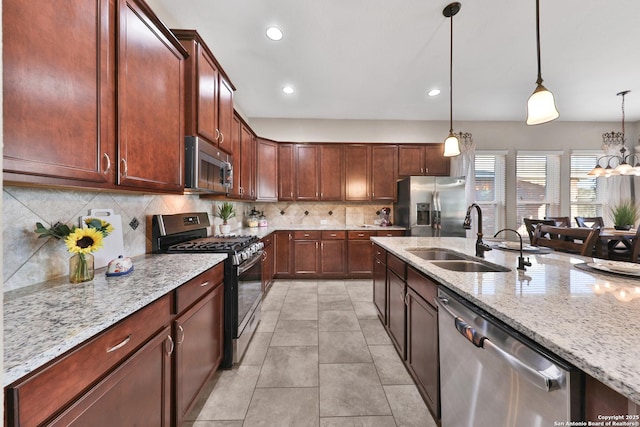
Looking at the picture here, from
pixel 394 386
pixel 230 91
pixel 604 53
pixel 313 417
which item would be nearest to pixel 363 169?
pixel 230 91

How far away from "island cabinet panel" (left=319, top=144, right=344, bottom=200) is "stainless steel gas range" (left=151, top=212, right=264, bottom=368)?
219 cm

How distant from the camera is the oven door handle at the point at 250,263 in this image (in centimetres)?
189

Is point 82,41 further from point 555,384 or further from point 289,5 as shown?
point 555,384

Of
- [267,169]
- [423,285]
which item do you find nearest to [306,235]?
[267,169]

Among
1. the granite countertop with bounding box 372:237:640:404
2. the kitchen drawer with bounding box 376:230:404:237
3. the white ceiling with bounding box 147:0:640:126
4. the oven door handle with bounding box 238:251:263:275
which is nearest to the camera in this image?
the granite countertop with bounding box 372:237:640:404

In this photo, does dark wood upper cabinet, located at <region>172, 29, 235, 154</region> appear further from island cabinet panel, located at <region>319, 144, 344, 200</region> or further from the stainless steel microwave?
island cabinet panel, located at <region>319, 144, 344, 200</region>

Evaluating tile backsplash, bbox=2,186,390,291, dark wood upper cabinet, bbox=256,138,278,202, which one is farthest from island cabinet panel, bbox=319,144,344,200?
tile backsplash, bbox=2,186,390,291

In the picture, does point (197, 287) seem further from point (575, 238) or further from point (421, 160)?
point (421, 160)

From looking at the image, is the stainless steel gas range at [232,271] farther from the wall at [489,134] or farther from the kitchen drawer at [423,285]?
the wall at [489,134]

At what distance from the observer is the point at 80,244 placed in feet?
3.59

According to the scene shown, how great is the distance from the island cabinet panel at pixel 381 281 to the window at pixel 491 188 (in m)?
3.11

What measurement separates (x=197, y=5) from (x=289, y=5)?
2.51 feet

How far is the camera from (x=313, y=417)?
1408mm

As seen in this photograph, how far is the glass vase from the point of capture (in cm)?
112
